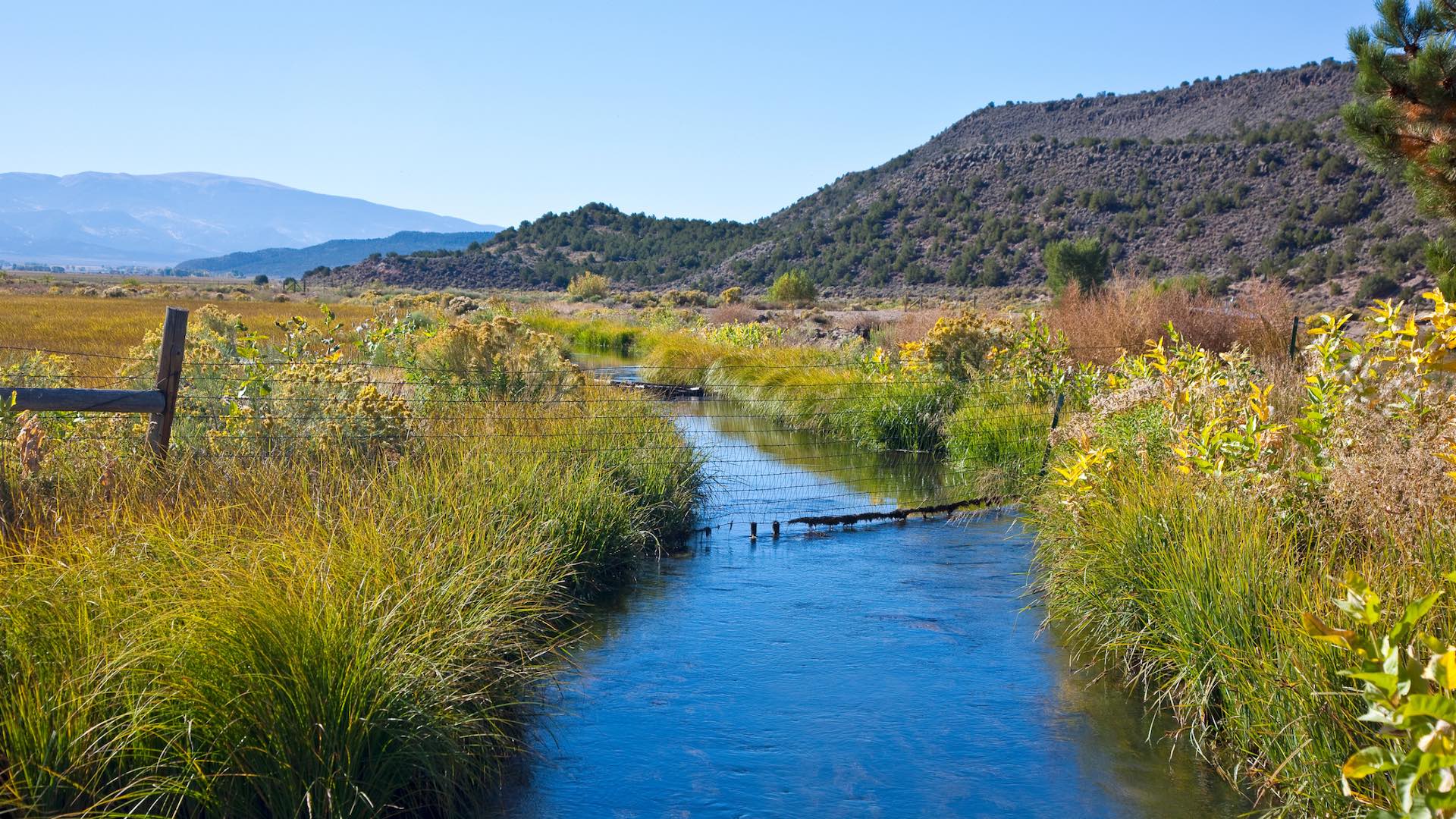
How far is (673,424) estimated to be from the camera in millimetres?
11039

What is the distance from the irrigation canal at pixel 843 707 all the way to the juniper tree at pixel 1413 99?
154 inches

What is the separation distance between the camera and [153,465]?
20.0 ft

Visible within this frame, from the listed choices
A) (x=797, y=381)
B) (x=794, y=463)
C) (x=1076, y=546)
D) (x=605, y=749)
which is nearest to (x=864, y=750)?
(x=605, y=749)

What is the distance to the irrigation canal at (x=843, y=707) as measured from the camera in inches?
195

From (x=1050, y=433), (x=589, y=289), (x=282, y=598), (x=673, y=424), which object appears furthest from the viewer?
(x=589, y=289)

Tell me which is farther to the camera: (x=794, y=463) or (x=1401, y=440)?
(x=794, y=463)

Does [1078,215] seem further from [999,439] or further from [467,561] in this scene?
[467,561]

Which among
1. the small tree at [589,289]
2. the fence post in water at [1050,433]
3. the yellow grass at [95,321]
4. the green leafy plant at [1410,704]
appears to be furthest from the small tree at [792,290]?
the green leafy plant at [1410,704]

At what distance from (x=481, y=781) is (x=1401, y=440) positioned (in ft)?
13.8

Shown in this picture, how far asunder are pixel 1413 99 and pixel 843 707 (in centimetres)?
628

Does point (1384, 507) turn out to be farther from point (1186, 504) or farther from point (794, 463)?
point (794, 463)

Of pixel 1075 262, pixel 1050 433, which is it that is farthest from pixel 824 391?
pixel 1075 262

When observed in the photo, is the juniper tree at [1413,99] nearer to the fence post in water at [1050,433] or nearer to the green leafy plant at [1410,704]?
the fence post in water at [1050,433]

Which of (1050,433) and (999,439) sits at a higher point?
(1050,433)
